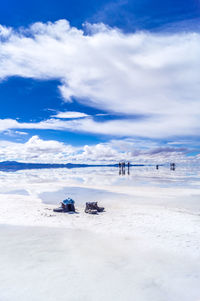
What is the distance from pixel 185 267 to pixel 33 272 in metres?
5.26

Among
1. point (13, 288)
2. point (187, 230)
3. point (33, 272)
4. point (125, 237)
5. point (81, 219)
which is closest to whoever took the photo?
point (13, 288)

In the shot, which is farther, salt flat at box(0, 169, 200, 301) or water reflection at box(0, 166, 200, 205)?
water reflection at box(0, 166, 200, 205)

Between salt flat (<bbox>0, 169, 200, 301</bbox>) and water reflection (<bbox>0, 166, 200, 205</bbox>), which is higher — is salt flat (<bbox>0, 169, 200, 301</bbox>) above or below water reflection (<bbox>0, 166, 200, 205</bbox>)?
below

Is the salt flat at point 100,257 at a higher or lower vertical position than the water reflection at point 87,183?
lower

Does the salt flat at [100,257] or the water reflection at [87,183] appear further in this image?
the water reflection at [87,183]

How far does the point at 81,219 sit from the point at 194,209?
9.18 metres

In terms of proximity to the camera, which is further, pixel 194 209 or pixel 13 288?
pixel 194 209

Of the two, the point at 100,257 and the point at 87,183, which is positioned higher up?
the point at 87,183

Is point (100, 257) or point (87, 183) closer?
point (100, 257)

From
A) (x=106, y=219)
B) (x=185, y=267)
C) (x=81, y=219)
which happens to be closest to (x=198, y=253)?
(x=185, y=267)

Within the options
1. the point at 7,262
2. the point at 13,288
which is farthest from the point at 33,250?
the point at 13,288

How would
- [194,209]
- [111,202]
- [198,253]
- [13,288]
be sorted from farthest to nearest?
[111,202], [194,209], [198,253], [13,288]

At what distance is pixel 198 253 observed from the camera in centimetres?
888

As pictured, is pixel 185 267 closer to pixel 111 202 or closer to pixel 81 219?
pixel 81 219
